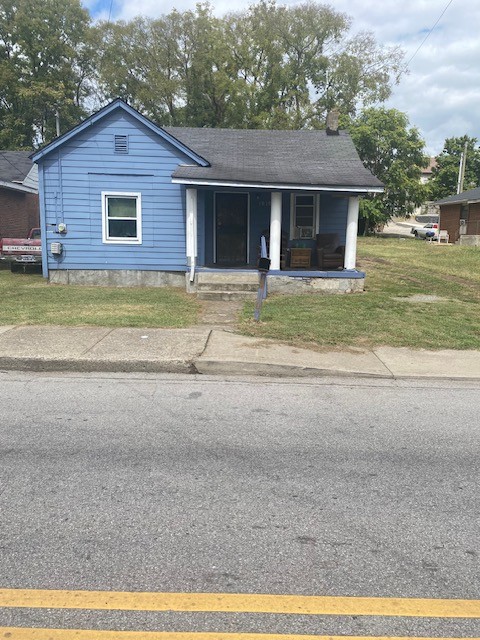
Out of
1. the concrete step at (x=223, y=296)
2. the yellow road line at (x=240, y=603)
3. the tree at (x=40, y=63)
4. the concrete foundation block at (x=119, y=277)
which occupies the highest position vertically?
the tree at (x=40, y=63)

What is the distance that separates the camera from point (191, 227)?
13.5 meters

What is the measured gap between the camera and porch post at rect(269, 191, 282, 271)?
43.2 ft

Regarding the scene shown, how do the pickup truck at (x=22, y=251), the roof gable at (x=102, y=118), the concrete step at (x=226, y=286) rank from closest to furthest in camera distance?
the concrete step at (x=226, y=286)
the roof gable at (x=102, y=118)
the pickup truck at (x=22, y=251)

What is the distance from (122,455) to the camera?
4.18 metres

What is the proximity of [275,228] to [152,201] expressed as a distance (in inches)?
141

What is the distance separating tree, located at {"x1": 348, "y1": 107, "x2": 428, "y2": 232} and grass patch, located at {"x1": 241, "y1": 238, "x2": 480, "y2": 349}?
2570cm

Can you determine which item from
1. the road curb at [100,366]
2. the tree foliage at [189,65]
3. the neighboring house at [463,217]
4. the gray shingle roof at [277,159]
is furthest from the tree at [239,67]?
the road curb at [100,366]

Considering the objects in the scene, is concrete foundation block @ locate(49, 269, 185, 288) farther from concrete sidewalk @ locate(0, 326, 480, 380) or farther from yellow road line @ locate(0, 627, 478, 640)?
yellow road line @ locate(0, 627, 478, 640)

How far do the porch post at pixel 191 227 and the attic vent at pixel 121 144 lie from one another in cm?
235

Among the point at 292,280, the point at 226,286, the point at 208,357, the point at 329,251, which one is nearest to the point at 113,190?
the point at 226,286

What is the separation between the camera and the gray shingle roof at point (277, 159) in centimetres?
1298

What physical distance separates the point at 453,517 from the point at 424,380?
3.33 meters

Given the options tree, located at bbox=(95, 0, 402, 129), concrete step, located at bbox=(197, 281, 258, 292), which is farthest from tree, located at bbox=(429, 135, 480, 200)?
concrete step, located at bbox=(197, 281, 258, 292)

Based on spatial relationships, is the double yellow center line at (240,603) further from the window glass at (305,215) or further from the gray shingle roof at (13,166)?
the gray shingle roof at (13,166)
